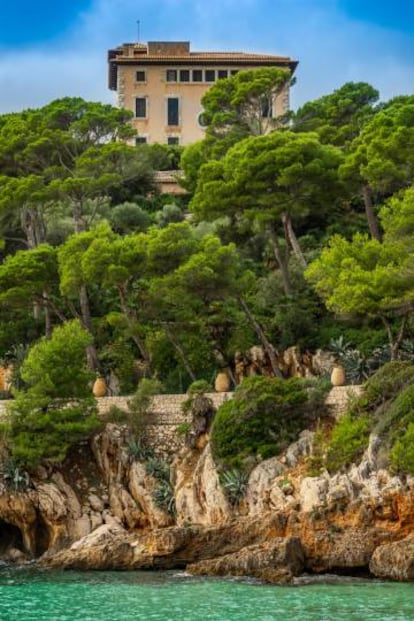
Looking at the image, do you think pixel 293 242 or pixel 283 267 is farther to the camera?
pixel 293 242

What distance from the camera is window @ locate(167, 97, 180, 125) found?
7438 cm

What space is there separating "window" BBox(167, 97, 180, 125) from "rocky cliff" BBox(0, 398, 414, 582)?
3516 cm

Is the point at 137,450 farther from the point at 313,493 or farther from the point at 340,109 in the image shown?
the point at 340,109

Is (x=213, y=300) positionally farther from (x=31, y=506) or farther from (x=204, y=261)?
(x=31, y=506)

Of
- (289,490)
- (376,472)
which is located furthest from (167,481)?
(376,472)

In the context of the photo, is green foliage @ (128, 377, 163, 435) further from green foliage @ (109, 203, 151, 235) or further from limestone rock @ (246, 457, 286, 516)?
green foliage @ (109, 203, 151, 235)

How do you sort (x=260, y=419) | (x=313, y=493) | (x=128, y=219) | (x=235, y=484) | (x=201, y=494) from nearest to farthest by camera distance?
(x=313, y=493), (x=235, y=484), (x=201, y=494), (x=260, y=419), (x=128, y=219)

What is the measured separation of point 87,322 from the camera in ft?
152

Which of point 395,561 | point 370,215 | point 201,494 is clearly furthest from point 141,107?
point 395,561

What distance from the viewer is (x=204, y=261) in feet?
140

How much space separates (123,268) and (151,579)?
12.3 metres

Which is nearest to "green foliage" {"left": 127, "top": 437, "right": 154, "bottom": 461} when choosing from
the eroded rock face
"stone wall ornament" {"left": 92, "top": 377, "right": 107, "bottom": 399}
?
"stone wall ornament" {"left": 92, "top": 377, "right": 107, "bottom": 399}

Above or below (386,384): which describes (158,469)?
below

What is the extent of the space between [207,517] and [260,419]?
331cm
